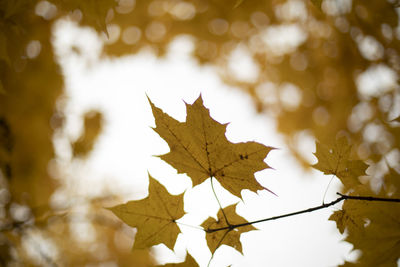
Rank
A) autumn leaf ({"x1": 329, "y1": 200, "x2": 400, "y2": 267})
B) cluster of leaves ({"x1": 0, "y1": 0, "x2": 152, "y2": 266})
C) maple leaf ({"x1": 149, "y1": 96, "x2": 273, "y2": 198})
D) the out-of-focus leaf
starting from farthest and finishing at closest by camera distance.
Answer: the out-of-focus leaf, cluster of leaves ({"x1": 0, "y1": 0, "x2": 152, "y2": 266}), autumn leaf ({"x1": 329, "y1": 200, "x2": 400, "y2": 267}), maple leaf ({"x1": 149, "y1": 96, "x2": 273, "y2": 198})

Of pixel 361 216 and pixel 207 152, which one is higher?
pixel 207 152

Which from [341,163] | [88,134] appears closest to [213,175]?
[341,163]

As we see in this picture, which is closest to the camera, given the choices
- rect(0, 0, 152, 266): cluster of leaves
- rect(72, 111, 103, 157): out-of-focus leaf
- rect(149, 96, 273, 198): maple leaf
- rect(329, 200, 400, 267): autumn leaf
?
rect(149, 96, 273, 198): maple leaf

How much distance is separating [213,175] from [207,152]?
0.08m

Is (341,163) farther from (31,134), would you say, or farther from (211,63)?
(211,63)

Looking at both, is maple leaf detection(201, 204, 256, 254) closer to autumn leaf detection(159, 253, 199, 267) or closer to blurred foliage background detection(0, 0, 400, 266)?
autumn leaf detection(159, 253, 199, 267)

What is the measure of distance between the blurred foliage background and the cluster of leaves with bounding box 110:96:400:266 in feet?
3.64

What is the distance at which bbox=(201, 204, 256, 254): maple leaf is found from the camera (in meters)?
0.91

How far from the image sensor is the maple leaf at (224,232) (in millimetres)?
906

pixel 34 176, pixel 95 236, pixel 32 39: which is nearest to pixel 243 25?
pixel 32 39

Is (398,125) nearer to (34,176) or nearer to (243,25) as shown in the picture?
(243,25)

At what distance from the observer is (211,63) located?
4.40m

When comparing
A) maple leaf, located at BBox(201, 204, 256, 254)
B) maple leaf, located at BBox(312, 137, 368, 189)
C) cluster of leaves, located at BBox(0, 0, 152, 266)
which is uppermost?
cluster of leaves, located at BBox(0, 0, 152, 266)

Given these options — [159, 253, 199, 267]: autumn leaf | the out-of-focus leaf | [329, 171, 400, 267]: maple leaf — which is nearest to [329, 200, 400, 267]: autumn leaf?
[329, 171, 400, 267]: maple leaf
